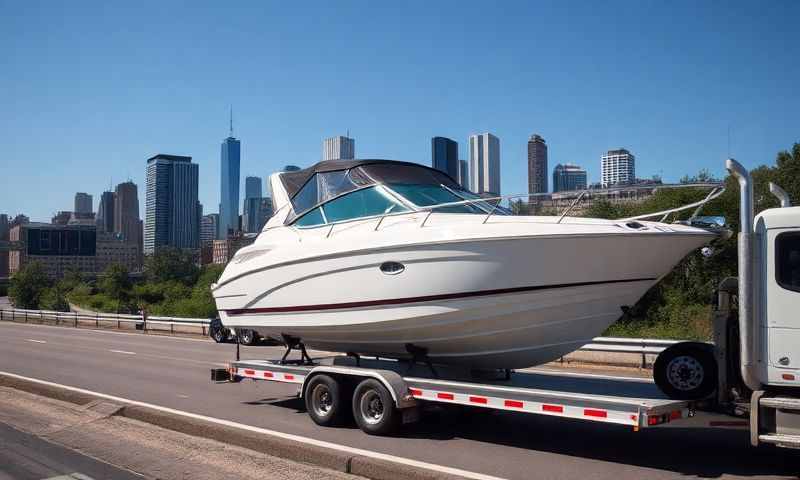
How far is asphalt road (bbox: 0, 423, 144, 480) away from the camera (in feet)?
23.3

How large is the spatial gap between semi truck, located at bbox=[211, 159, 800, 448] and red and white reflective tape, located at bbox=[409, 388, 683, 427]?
1cm

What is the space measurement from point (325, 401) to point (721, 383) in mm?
5036

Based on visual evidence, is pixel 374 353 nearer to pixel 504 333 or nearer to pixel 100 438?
pixel 504 333

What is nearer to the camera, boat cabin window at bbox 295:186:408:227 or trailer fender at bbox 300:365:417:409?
trailer fender at bbox 300:365:417:409

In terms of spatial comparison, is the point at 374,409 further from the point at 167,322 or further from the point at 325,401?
the point at 167,322

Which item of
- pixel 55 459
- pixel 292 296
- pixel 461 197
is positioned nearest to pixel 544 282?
pixel 461 197

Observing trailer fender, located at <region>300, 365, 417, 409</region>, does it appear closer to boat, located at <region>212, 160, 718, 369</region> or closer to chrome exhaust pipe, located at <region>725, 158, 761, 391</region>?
boat, located at <region>212, 160, 718, 369</region>

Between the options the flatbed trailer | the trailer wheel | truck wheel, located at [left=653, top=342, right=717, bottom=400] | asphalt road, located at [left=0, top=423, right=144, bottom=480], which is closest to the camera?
the flatbed trailer

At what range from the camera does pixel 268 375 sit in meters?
10.5

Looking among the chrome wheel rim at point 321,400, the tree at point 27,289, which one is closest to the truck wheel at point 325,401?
the chrome wheel rim at point 321,400

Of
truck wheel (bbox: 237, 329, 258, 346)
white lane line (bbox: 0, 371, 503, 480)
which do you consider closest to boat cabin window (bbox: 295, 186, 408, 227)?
white lane line (bbox: 0, 371, 503, 480)

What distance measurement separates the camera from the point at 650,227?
24.1ft

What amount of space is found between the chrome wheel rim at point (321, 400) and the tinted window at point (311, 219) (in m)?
2.44

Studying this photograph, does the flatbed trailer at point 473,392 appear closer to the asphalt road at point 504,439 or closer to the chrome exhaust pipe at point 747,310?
the asphalt road at point 504,439
